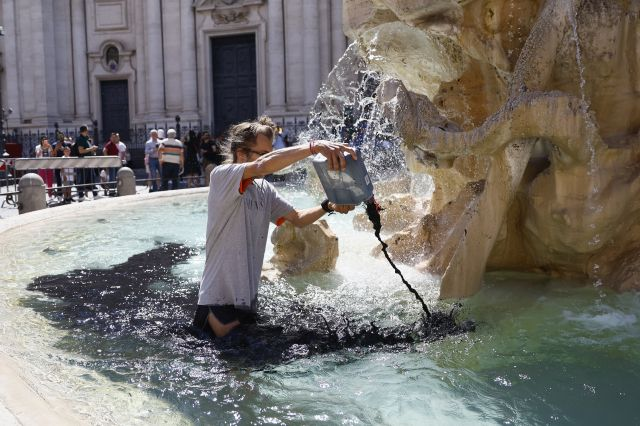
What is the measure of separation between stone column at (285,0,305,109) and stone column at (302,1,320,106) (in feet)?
0.57

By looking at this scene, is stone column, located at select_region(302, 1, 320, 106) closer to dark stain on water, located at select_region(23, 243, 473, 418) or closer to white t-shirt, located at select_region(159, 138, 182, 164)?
white t-shirt, located at select_region(159, 138, 182, 164)

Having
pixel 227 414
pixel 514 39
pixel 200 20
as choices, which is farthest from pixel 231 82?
pixel 227 414

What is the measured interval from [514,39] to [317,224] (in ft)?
6.43

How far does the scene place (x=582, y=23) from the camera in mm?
3846

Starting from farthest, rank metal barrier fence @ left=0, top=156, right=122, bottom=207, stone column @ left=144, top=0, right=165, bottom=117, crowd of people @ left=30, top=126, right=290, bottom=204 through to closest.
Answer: stone column @ left=144, top=0, right=165, bottom=117, crowd of people @ left=30, top=126, right=290, bottom=204, metal barrier fence @ left=0, top=156, right=122, bottom=207

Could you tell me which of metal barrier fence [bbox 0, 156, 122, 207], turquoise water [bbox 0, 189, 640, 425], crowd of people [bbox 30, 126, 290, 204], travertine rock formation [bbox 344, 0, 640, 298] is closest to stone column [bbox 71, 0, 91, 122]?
crowd of people [bbox 30, 126, 290, 204]

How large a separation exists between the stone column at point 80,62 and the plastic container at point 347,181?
2193 cm

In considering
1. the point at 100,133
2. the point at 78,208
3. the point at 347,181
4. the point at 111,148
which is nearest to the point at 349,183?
the point at 347,181

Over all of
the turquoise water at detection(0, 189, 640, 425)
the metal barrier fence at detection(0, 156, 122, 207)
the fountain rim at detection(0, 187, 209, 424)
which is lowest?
the turquoise water at detection(0, 189, 640, 425)

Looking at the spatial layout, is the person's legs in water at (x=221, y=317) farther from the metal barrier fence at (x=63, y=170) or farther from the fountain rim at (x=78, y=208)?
the metal barrier fence at (x=63, y=170)

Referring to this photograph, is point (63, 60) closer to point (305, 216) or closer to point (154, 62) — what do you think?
point (154, 62)

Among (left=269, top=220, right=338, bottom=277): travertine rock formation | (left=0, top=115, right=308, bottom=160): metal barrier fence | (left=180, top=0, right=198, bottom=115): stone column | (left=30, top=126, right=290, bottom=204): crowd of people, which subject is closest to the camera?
(left=269, top=220, right=338, bottom=277): travertine rock formation

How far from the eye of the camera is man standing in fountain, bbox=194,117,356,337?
10.3 ft

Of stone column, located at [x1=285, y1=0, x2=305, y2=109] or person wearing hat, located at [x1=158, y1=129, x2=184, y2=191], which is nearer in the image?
person wearing hat, located at [x1=158, y1=129, x2=184, y2=191]
